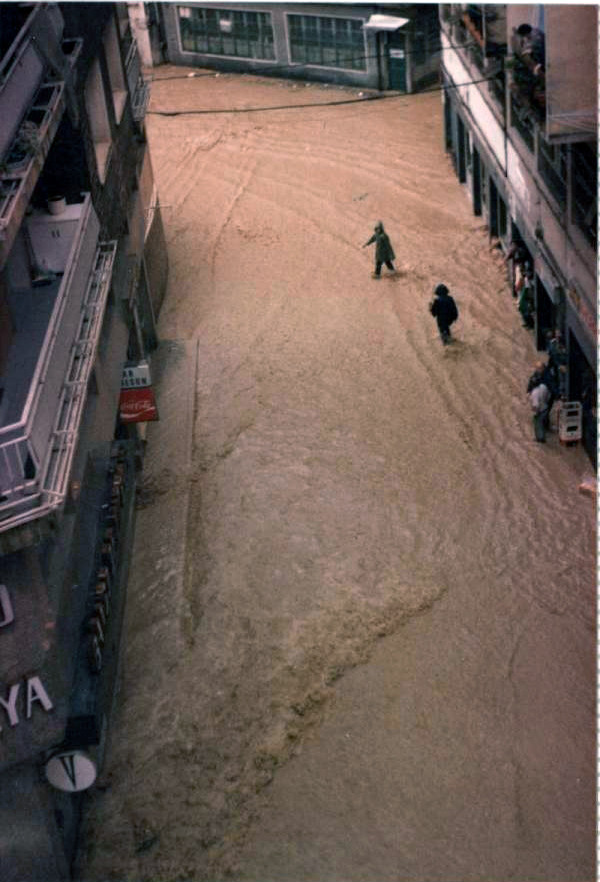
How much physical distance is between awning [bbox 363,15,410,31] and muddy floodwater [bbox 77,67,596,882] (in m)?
10.9

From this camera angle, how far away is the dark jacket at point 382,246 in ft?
94.7

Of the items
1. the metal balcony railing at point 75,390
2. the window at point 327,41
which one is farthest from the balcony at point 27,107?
the window at point 327,41

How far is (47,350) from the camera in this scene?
1509 cm

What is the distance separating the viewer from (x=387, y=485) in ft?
71.2

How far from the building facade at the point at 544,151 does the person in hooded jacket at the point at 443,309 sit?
5.50 feet

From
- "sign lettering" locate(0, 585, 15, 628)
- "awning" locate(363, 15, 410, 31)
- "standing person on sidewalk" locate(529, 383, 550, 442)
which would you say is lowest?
"standing person on sidewalk" locate(529, 383, 550, 442)

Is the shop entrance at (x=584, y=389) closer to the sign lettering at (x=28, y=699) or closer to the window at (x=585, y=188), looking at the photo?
the window at (x=585, y=188)

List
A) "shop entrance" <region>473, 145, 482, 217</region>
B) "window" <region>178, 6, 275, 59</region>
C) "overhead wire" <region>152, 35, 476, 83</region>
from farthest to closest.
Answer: "window" <region>178, 6, 275, 59</region>
"overhead wire" <region>152, 35, 476, 83</region>
"shop entrance" <region>473, 145, 482, 217</region>

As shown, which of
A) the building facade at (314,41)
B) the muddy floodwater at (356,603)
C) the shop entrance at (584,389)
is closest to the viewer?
the muddy floodwater at (356,603)

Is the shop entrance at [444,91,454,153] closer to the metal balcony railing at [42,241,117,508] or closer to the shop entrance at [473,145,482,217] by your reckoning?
the shop entrance at [473,145,482,217]

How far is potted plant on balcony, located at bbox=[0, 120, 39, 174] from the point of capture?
52.5 feet

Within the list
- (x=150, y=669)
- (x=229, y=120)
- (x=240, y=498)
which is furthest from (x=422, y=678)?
(x=229, y=120)

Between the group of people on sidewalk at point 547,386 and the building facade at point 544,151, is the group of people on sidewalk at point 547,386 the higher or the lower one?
the lower one

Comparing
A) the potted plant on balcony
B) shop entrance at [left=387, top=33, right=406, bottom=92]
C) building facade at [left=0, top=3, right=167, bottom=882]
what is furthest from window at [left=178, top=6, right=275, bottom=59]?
the potted plant on balcony
